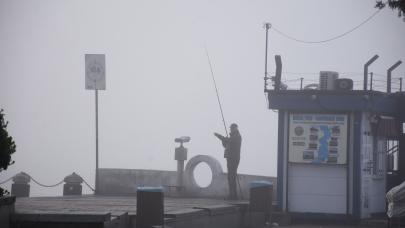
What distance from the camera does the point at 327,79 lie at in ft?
79.3

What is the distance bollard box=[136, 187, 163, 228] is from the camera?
16.0 m

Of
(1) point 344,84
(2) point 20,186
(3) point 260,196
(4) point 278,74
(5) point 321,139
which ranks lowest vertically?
(2) point 20,186

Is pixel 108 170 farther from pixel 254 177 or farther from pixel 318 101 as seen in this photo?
pixel 318 101

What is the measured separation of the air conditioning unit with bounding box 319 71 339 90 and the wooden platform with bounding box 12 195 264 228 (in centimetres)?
395

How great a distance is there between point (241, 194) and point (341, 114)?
432 centimetres

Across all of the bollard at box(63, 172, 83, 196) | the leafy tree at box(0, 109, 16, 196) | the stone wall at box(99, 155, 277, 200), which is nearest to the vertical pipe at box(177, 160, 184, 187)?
the stone wall at box(99, 155, 277, 200)

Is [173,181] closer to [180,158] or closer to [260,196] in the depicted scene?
[180,158]

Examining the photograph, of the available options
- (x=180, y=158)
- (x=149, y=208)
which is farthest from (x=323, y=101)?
(x=149, y=208)

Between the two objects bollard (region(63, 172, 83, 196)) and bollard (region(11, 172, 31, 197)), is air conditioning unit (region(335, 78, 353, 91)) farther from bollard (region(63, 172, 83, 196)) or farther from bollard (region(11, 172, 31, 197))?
bollard (region(11, 172, 31, 197))

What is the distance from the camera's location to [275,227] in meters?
22.2

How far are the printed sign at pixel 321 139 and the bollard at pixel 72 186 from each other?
27.3 feet

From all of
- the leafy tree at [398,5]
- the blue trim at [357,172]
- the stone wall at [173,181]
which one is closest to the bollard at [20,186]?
the stone wall at [173,181]

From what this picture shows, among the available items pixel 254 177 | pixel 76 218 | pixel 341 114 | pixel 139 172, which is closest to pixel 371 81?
pixel 341 114

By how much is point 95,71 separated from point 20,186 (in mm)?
5773
